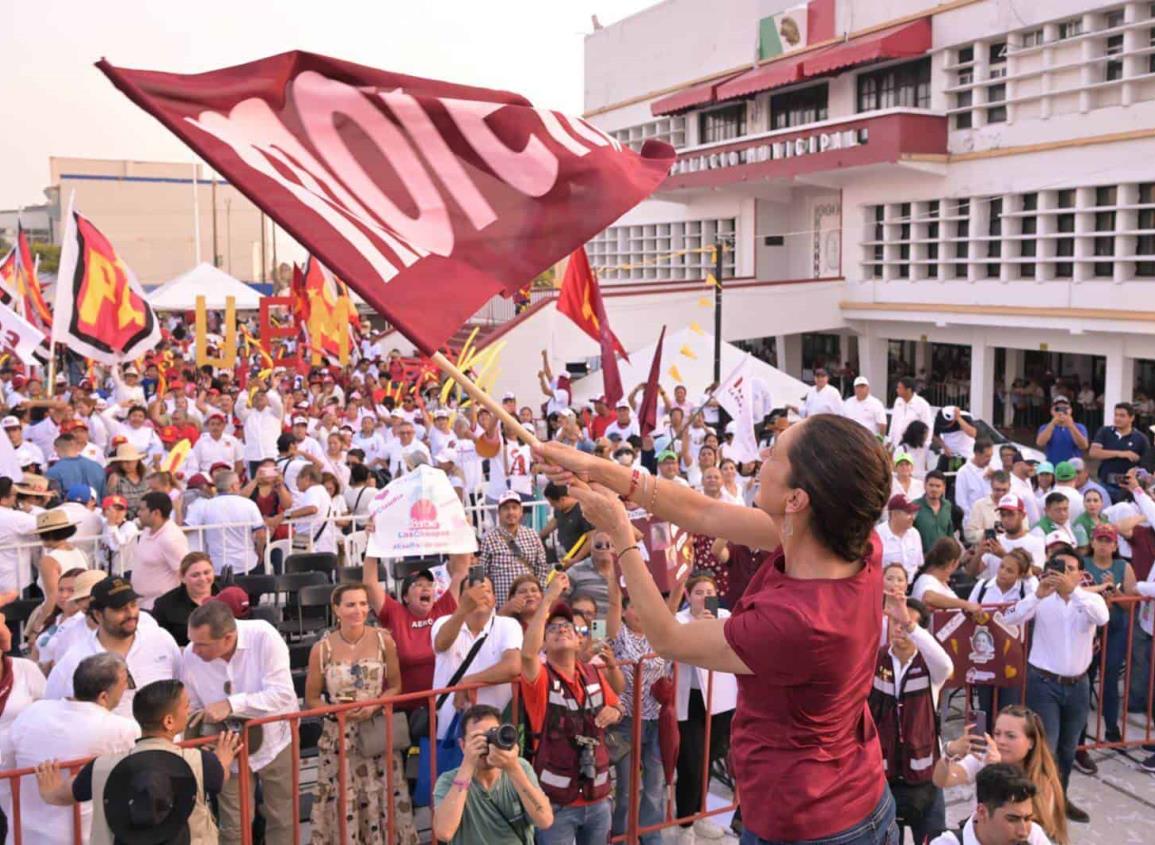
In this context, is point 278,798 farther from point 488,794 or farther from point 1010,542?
point 1010,542

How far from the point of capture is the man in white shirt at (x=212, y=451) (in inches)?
485

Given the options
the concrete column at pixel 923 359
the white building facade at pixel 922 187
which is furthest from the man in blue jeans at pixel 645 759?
the concrete column at pixel 923 359

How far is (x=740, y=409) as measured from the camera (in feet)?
45.6

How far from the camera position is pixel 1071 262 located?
22.4m

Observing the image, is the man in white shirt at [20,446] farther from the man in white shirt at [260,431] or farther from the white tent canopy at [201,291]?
the white tent canopy at [201,291]

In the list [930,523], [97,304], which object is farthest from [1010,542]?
[97,304]

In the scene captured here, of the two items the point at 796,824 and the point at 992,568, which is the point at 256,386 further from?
the point at 796,824

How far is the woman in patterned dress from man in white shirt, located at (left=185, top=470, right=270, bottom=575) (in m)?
3.80

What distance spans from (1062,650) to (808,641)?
5100 millimetres

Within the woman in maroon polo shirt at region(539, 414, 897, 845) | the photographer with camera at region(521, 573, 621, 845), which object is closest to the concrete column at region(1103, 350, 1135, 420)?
the photographer with camera at region(521, 573, 621, 845)

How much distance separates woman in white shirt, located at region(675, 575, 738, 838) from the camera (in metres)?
6.36

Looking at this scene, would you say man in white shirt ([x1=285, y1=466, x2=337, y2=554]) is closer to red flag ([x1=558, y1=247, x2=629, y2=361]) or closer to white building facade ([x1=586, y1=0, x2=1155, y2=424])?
red flag ([x1=558, y1=247, x2=629, y2=361])

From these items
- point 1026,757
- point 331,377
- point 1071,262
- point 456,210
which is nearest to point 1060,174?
point 1071,262

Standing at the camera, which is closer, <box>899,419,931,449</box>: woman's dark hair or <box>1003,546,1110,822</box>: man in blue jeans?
<box>1003,546,1110,822</box>: man in blue jeans
